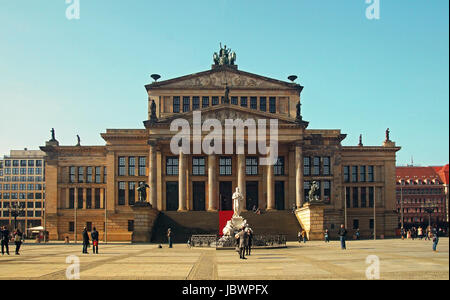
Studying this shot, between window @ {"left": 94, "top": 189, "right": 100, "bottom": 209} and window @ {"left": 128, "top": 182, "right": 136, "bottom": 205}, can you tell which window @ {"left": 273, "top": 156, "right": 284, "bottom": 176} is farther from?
window @ {"left": 94, "top": 189, "right": 100, "bottom": 209}

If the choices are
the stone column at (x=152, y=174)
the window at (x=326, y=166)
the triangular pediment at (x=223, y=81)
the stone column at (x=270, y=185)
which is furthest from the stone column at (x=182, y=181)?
the window at (x=326, y=166)

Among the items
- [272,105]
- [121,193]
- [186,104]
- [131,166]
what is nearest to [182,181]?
[131,166]

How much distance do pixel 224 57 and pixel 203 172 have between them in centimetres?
1838

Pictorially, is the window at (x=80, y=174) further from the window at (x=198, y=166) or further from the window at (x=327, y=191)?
the window at (x=327, y=191)

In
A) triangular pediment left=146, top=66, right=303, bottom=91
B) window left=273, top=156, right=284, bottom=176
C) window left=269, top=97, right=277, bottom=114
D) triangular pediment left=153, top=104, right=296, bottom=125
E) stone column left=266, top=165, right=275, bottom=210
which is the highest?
triangular pediment left=146, top=66, right=303, bottom=91

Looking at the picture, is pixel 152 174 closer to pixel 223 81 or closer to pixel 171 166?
pixel 171 166

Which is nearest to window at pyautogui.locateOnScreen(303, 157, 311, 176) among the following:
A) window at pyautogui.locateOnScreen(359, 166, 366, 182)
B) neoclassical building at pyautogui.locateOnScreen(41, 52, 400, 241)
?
neoclassical building at pyautogui.locateOnScreen(41, 52, 400, 241)

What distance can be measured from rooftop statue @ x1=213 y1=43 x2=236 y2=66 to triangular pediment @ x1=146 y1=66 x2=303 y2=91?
2.91 metres

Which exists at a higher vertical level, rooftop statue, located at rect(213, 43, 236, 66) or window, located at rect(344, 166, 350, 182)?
rooftop statue, located at rect(213, 43, 236, 66)

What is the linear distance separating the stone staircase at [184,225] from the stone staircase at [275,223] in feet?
14.1

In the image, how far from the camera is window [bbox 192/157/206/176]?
73188 mm

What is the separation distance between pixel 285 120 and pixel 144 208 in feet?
74.3

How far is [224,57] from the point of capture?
77.8 metres
